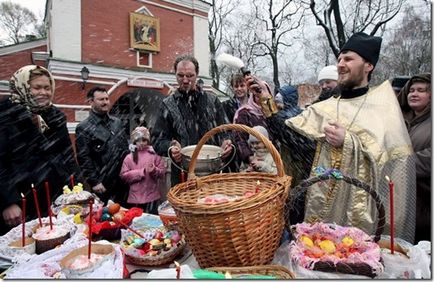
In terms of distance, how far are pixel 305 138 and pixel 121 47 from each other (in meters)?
4.48

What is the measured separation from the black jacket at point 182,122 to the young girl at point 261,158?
0.19 m

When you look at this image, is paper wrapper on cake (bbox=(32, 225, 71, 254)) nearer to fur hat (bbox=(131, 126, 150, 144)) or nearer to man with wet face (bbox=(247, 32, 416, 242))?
man with wet face (bbox=(247, 32, 416, 242))

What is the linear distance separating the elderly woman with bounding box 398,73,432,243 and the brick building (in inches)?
107

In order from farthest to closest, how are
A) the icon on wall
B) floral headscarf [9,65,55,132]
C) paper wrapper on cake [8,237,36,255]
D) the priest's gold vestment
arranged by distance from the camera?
the icon on wall → floral headscarf [9,65,55,132] → the priest's gold vestment → paper wrapper on cake [8,237,36,255]

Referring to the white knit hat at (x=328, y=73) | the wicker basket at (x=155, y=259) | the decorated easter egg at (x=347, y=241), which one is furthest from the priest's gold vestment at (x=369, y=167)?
the white knit hat at (x=328, y=73)

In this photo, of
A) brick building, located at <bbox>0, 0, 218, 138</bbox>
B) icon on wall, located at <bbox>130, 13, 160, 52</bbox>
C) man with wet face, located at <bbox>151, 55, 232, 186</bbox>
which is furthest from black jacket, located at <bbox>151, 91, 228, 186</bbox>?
icon on wall, located at <bbox>130, 13, 160, 52</bbox>

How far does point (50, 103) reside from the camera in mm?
1531

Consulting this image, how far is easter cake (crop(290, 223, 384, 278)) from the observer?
670 millimetres

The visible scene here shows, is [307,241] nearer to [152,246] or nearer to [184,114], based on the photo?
[152,246]

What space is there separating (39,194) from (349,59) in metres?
1.43

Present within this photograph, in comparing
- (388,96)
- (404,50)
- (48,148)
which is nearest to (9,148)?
(48,148)

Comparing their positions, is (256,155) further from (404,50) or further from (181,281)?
(404,50)

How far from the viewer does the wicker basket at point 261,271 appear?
67 cm

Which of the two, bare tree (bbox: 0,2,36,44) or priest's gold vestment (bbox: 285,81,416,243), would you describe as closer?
priest's gold vestment (bbox: 285,81,416,243)
